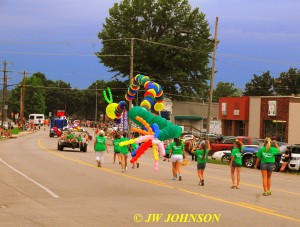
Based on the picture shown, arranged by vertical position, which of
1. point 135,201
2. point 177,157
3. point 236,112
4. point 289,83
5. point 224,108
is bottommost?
point 135,201

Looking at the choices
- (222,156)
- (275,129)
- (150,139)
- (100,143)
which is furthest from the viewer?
(275,129)

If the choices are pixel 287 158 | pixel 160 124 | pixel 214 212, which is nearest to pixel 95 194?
pixel 160 124

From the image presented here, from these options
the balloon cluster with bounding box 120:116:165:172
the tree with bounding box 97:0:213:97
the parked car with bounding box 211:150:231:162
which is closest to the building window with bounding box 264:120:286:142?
the parked car with bounding box 211:150:231:162

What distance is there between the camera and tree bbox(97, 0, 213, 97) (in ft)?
219

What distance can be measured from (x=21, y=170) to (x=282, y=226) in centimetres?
1449

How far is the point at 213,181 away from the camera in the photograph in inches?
814

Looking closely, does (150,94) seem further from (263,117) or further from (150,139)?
(263,117)

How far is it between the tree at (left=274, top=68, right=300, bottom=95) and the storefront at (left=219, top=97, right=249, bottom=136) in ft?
116

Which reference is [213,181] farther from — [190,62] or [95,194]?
[190,62]

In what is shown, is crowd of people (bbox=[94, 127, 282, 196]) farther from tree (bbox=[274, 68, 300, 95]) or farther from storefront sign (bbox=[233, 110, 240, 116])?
tree (bbox=[274, 68, 300, 95])

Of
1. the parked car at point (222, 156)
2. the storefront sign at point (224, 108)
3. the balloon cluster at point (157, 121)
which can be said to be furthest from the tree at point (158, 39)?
the balloon cluster at point (157, 121)

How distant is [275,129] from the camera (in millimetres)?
50094

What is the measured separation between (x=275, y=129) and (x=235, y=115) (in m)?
6.86

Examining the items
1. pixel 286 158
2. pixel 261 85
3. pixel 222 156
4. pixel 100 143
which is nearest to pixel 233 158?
pixel 100 143
